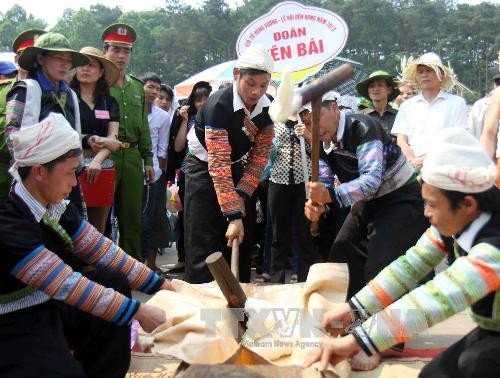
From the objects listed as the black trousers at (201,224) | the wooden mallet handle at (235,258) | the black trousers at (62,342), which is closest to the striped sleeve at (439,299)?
the black trousers at (62,342)

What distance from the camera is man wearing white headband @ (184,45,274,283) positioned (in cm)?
365

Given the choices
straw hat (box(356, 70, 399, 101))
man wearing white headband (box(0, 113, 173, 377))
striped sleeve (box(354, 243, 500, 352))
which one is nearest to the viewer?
striped sleeve (box(354, 243, 500, 352))

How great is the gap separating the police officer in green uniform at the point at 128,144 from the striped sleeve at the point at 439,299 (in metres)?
3.00

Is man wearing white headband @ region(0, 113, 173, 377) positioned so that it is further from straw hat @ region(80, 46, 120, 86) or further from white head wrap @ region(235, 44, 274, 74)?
straw hat @ region(80, 46, 120, 86)

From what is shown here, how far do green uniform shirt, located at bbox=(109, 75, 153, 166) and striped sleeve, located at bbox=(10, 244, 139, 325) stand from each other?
2.57m

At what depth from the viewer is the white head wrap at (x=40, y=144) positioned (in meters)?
2.29

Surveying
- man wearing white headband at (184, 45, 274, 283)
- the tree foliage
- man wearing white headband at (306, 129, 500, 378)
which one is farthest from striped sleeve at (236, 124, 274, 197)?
the tree foliage

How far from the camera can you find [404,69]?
5039 mm

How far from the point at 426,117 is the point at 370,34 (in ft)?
149

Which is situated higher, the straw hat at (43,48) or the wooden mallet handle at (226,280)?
the straw hat at (43,48)

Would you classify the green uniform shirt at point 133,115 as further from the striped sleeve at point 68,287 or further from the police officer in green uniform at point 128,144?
the striped sleeve at point 68,287

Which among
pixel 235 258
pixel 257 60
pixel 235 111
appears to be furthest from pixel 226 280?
pixel 257 60

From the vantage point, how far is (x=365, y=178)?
330 cm

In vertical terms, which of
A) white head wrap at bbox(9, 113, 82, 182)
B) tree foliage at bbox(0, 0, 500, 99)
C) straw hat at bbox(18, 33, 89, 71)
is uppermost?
straw hat at bbox(18, 33, 89, 71)
